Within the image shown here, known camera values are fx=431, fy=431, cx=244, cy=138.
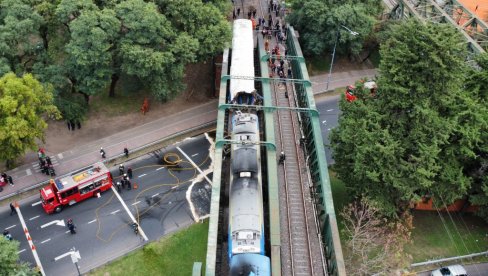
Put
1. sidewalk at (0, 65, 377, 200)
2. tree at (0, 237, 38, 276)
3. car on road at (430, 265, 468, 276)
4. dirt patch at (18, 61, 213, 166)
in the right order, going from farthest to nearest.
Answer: dirt patch at (18, 61, 213, 166) < sidewalk at (0, 65, 377, 200) < car on road at (430, 265, 468, 276) < tree at (0, 237, 38, 276)

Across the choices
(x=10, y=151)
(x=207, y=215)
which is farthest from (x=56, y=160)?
(x=207, y=215)

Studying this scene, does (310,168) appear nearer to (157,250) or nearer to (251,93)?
(251,93)

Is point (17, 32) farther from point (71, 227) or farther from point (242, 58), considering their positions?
point (242, 58)

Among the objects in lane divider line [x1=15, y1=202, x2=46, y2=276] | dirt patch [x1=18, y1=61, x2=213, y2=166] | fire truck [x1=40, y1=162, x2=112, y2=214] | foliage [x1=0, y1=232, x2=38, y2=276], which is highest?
dirt patch [x1=18, y1=61, x2=213, y2=166]

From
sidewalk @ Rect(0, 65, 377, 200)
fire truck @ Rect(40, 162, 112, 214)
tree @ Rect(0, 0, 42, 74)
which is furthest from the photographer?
sidewalk @ Rect(0, 65, 377, 200)

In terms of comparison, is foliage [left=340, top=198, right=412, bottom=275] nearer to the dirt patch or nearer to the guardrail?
the guardrail

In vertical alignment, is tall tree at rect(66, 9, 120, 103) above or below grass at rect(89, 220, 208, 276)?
above

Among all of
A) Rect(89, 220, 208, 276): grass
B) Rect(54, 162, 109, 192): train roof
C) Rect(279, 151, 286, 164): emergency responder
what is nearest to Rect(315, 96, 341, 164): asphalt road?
Rect(279, 151, 286, 164): emergency responder
